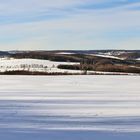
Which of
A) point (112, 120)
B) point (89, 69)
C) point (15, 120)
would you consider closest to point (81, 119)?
point (112, 120)

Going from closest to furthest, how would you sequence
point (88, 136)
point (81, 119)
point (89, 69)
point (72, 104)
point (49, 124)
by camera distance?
point (88, 136)
point (49, 124)
point (81, 119)
point (72, 104)
point (89, 69)

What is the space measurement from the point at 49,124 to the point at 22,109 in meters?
2.13

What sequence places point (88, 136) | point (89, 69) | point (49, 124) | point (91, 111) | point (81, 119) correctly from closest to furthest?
point (88, 136) → point (49, 124) → point (81, 119) → point (91, 111) → point (89, 69)

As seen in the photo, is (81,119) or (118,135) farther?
(81,119)

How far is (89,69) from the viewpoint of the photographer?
109 feet

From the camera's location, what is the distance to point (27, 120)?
9.41 metres

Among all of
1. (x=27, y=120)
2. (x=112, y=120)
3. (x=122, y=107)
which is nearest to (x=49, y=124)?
(x=27, y=120)

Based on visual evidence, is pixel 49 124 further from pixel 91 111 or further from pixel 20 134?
pixel 91 111

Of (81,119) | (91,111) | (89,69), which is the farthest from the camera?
(89,69)

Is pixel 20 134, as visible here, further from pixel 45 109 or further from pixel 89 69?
pixel 89 69

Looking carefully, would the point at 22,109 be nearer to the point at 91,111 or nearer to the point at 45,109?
the point at 45,109

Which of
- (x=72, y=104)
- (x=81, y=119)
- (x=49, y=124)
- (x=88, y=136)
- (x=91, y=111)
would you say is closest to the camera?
(x=88, y=136)

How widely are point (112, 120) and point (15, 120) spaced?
71.0 inches

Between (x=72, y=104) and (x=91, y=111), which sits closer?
(x=91, y=111)
